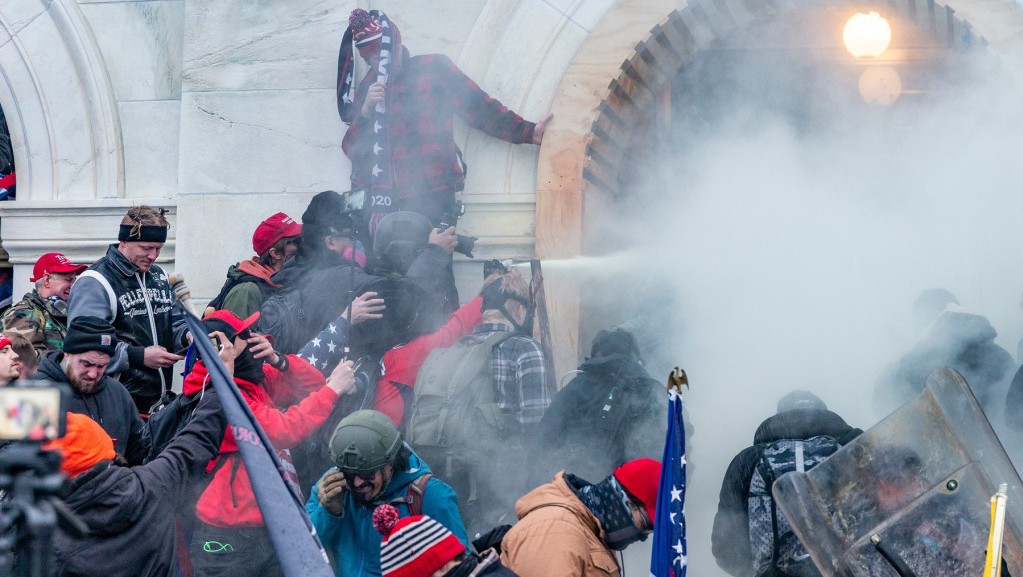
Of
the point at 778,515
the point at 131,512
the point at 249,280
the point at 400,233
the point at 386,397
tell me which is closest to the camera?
the point at 131,512

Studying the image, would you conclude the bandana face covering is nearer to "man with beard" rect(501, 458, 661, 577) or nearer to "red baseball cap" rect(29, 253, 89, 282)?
"man with beard" rect(501, 458, 661, 577)

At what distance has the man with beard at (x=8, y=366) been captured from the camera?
15.0ft

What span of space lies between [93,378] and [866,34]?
5109 millimetres

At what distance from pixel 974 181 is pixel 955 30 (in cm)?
86

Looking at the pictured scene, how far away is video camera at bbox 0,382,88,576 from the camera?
2.67m

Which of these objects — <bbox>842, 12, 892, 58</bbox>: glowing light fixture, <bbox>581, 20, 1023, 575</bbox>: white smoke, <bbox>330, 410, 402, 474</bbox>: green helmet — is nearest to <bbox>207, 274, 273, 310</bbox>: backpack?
<bbox>330, 410, 402, 474</bbox>: green helmet

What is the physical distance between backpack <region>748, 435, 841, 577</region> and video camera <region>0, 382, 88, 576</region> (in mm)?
2563

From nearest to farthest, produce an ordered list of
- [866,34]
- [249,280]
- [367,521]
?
[367,521] < [249,280] < [866,34]

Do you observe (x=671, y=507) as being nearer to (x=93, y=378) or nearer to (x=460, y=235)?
(x=93, y=378)

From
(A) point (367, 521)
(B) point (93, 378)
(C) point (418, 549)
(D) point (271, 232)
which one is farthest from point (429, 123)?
(C) point (418, 549)

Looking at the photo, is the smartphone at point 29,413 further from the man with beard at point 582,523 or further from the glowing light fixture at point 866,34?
the glowing light fixture at point 866,34

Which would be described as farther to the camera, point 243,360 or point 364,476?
point 243,360

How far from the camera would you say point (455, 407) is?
5.05 m

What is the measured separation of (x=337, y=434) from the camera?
170 inches
